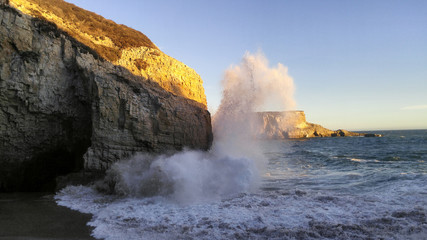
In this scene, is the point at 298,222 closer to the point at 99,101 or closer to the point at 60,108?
the point at 99,101

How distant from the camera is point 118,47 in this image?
12.7 meters

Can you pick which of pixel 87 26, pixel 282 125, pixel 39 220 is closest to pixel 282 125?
pixel 282 125

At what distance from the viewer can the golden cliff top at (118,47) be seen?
11.1 meters

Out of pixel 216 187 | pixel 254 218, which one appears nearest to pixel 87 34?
pixel 216 187

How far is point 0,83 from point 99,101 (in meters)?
2.86

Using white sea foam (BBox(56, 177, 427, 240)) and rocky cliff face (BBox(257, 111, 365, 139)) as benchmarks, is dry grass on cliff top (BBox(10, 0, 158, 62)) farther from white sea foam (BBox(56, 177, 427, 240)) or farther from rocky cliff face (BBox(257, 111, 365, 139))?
rocky cliff face (BBox(257, 111, 365, 139))

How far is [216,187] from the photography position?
28.4 ft

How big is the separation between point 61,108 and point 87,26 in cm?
591

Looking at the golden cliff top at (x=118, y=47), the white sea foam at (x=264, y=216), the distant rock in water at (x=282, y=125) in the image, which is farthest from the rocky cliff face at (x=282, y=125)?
the white sea foam at (x=264, y=216)

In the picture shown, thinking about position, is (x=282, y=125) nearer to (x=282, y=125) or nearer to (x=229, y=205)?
(x=282, y=125)

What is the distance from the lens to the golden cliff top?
36.4ft

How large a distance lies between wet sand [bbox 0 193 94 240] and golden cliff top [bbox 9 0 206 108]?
21.8ft

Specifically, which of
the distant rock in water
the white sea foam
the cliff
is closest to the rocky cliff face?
the distant rock in water

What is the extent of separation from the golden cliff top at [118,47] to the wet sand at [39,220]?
262 inches
